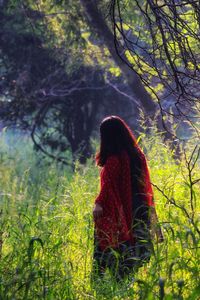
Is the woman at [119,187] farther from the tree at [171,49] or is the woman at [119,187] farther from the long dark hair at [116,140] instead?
the tree at [171,49]

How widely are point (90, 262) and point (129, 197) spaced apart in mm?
765

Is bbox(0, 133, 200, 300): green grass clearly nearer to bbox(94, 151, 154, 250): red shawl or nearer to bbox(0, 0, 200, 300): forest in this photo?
bbox(0, 0, 200, 300): forest

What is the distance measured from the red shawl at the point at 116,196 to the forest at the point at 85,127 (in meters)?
0.16

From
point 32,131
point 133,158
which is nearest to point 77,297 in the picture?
point 133,158

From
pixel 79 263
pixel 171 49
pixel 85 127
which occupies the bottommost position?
pixel 79 263

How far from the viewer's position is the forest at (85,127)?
4598 mm

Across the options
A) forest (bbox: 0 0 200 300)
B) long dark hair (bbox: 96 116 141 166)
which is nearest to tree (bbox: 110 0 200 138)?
forest (bbox: 0 0 200 300)

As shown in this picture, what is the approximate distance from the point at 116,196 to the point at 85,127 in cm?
1489

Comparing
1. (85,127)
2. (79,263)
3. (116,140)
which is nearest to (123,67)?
(116,140)

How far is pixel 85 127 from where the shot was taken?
21.0 metres

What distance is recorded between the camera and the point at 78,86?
65.7 ft

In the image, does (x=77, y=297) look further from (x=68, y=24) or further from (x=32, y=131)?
(x=32, y=131)

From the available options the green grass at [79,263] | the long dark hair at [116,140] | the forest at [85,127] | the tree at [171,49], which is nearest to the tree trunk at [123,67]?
the forest at [85,127]

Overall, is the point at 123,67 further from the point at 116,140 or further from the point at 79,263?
the point at 79,263
